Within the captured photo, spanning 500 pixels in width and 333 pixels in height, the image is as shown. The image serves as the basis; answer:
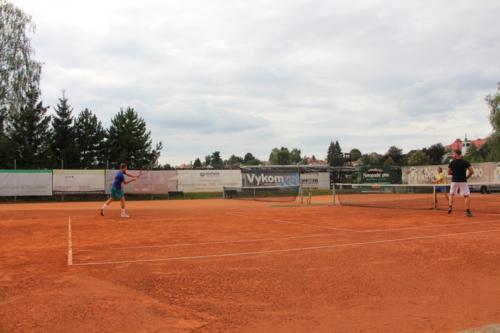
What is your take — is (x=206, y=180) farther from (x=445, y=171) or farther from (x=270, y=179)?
(x=445, y=171)

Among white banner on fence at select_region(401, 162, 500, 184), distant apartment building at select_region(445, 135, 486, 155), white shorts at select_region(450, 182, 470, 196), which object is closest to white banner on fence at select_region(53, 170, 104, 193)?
white shorts at select_region(450, 182, 470, 196)

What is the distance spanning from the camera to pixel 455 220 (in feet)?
37.3

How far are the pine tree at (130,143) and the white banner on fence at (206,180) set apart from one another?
874 centimetres

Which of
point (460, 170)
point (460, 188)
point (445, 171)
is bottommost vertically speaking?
point (460, 188)

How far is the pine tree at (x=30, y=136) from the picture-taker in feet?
108

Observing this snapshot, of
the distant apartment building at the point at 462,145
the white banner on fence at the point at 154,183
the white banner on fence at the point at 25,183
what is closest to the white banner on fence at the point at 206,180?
the white banner on fence at the point at 154,183

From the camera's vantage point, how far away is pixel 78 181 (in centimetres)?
2923

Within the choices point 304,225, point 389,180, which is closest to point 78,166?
point 389,180

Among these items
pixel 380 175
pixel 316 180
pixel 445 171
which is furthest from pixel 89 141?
pixel 445 171

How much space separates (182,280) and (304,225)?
623 cm

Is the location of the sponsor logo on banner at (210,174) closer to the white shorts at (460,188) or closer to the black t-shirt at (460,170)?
the white shorts at (460,188)

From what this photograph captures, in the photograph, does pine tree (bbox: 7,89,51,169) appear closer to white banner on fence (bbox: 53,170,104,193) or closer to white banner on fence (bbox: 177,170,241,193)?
white banner on fence (bbox: 53,170,104,193)

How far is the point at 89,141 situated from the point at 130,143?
4.25 meters

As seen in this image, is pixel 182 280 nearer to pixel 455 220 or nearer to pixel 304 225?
pixel 304 225
